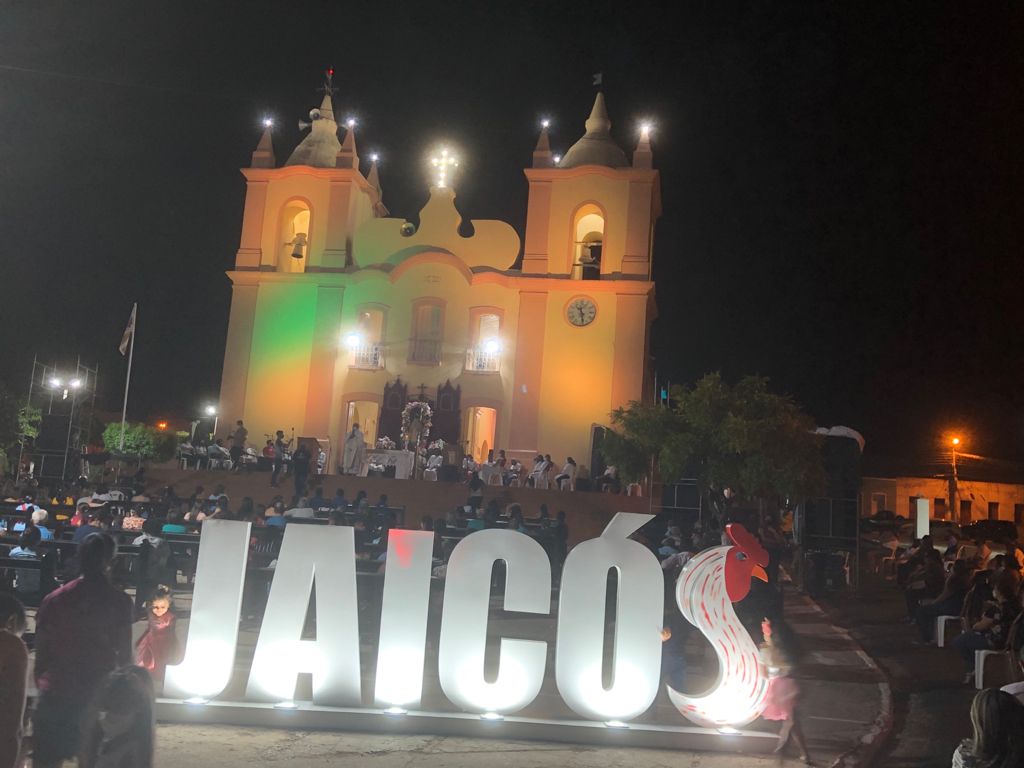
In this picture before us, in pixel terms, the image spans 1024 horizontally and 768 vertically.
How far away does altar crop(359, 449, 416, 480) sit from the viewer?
82.6 feet

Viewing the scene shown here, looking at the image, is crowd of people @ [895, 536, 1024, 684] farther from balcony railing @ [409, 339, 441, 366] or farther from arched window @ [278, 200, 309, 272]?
arched window @ [278, 200, 309, 272]

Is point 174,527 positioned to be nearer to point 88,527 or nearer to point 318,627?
point 88,527

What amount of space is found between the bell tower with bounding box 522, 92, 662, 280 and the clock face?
2.73 ft

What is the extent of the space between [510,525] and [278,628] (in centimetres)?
876

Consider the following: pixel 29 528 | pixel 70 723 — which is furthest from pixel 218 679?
pixel 29 528

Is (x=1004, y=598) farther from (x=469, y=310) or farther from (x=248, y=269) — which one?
(x=248, y=269)

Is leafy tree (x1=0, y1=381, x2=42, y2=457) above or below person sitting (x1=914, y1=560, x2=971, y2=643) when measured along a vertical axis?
above

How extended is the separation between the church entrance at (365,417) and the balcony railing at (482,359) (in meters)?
3.12

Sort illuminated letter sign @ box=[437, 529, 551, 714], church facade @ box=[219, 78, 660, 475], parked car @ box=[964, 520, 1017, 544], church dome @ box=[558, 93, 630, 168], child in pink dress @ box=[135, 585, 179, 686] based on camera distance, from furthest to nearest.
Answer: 1. church dome @ box=[558, 93, 630, 168]
2. church facade @ box=[219, 78, 660, 475]
3. parked car @ box=[964, 520, 1017, 544]
4. illuminated letter sign @ box=[437, 529, 551, 714]
5. child in pink dress @ box=[135, 585, 179, 686]

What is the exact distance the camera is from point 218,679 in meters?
7.26

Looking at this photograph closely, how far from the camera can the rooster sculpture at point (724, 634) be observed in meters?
7.25

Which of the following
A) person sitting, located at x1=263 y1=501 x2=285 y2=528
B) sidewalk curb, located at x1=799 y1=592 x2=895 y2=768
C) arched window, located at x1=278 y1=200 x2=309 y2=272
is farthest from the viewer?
arched window, located at x1=278 y1=200 x2=309 y2=272

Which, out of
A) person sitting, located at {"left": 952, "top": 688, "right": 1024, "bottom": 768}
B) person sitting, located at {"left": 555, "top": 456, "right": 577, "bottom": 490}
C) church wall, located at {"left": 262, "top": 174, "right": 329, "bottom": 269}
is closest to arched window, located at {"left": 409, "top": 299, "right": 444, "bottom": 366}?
church wall, located at {"left": 262, "top": 174, "right": 329, "bottom": 269}

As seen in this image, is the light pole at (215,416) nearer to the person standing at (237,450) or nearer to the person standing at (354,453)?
the person standing at (237,450)
